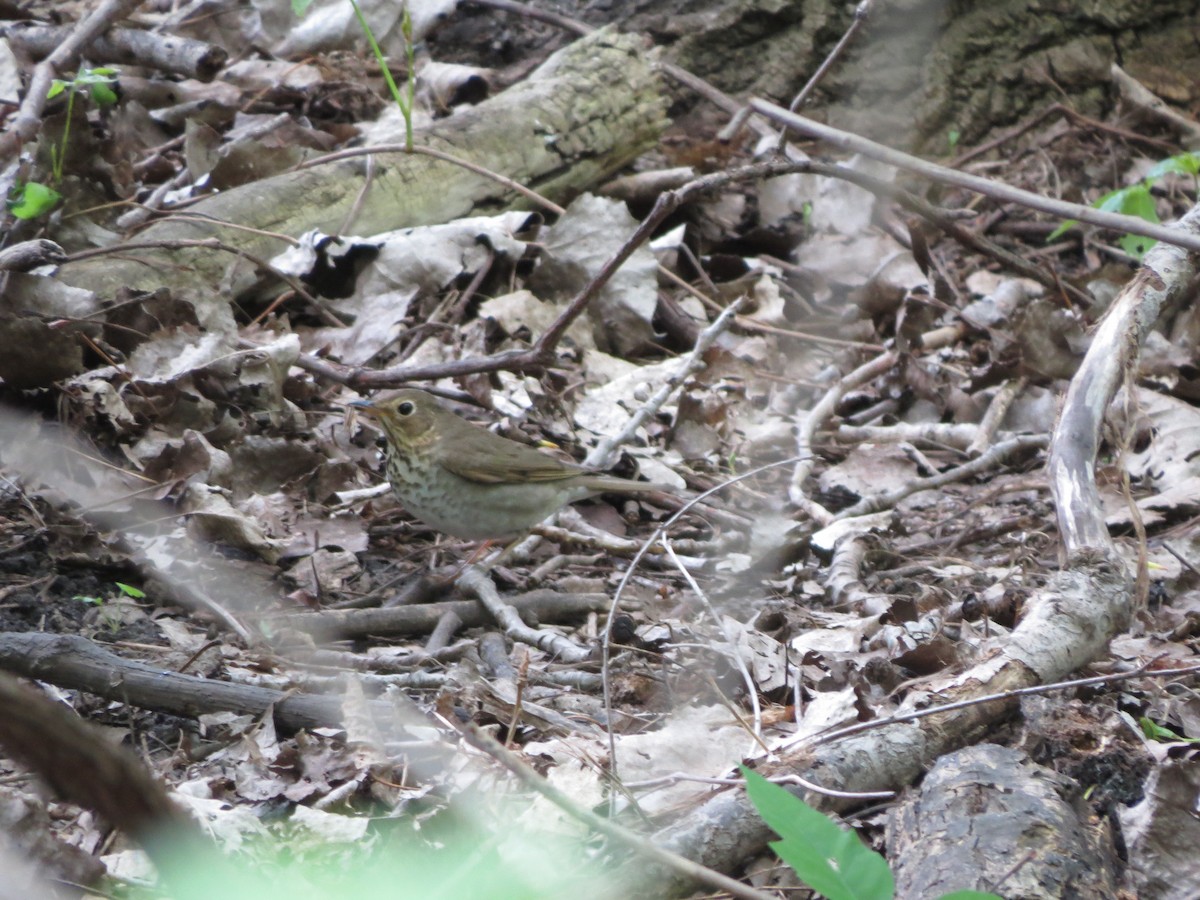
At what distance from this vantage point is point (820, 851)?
5.12 feet

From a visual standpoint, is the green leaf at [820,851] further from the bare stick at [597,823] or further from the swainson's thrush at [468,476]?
the swainson's thrush at [468,476]

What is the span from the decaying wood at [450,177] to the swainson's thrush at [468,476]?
1.10 metres

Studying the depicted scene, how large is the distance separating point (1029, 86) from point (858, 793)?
6.92 metres

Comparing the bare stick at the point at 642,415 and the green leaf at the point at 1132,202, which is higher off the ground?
the green leaf at the point at 1132,202

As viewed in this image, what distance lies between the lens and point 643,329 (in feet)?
20.1

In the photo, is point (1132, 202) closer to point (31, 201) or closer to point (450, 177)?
point (450, 177)

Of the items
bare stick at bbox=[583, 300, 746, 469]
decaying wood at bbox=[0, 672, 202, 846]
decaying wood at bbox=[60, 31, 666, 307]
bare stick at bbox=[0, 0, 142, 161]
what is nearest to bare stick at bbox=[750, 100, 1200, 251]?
bare stick at bbox=[583, 300, 746, 469]

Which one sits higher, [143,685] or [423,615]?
[143,685]

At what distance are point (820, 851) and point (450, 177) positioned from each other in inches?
199

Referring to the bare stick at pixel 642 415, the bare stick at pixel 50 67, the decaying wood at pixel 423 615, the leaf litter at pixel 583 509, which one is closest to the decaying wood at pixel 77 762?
the leaf litter at pixel 583 509

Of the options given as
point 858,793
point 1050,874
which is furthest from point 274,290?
point 1050,874

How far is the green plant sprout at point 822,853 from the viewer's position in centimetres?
153

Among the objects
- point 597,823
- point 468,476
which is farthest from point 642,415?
point 597,823

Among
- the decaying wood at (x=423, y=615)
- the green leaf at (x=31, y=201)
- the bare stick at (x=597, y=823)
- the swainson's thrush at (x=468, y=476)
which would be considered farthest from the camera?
the green leaf at (x=31, y=201)
